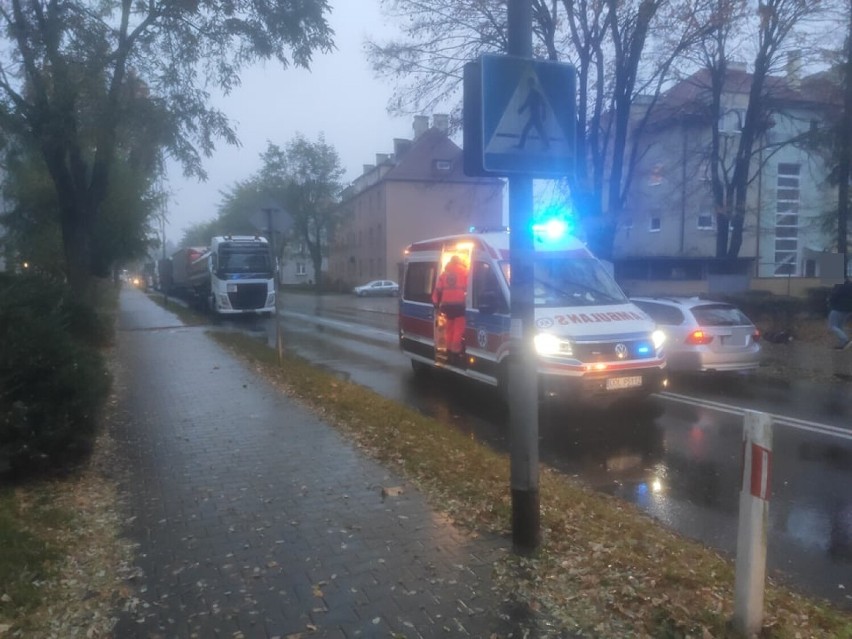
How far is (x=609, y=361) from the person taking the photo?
972 cm

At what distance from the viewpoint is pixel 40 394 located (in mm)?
6629

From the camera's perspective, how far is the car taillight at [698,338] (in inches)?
515

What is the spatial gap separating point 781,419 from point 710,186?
1986 centimetres

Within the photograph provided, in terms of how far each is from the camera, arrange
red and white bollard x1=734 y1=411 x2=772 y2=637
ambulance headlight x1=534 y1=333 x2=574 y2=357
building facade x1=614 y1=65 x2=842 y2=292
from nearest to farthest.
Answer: red and white bollard x1=734 y1=411 x2=772 y2=637
ambulance headlight x1=534 y1=333 x2=574 y2=357
building facade x1=614 y1=65 x2=842 y2=292

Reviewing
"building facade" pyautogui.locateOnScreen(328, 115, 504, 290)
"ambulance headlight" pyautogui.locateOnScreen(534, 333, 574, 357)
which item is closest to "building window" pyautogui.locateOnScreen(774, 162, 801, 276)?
"building facade" pyautogui.locateOnScreen(328, 115, 504, 290)

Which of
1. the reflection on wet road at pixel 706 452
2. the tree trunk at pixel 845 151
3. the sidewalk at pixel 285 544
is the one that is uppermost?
the tree trunk at pixel 845 151

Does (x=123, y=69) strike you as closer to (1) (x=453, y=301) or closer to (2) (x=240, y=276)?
(1) (x=453, y=301)

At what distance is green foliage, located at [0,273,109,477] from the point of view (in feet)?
20.8

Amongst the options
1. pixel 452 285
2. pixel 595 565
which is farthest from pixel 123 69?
pixel 595 565

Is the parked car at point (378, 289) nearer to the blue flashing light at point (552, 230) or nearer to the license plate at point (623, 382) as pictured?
the blue flashing light at point (552, 230)

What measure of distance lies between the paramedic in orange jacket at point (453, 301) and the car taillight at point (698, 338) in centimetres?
406

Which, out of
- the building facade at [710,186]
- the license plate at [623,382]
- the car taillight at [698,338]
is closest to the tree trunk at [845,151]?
the building facade at [710,186]

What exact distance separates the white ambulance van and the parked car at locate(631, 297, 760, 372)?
105 inches

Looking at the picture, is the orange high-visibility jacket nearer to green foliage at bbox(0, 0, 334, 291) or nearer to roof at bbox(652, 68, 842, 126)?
green foliage at bbox(0, 0, 334, 291)
